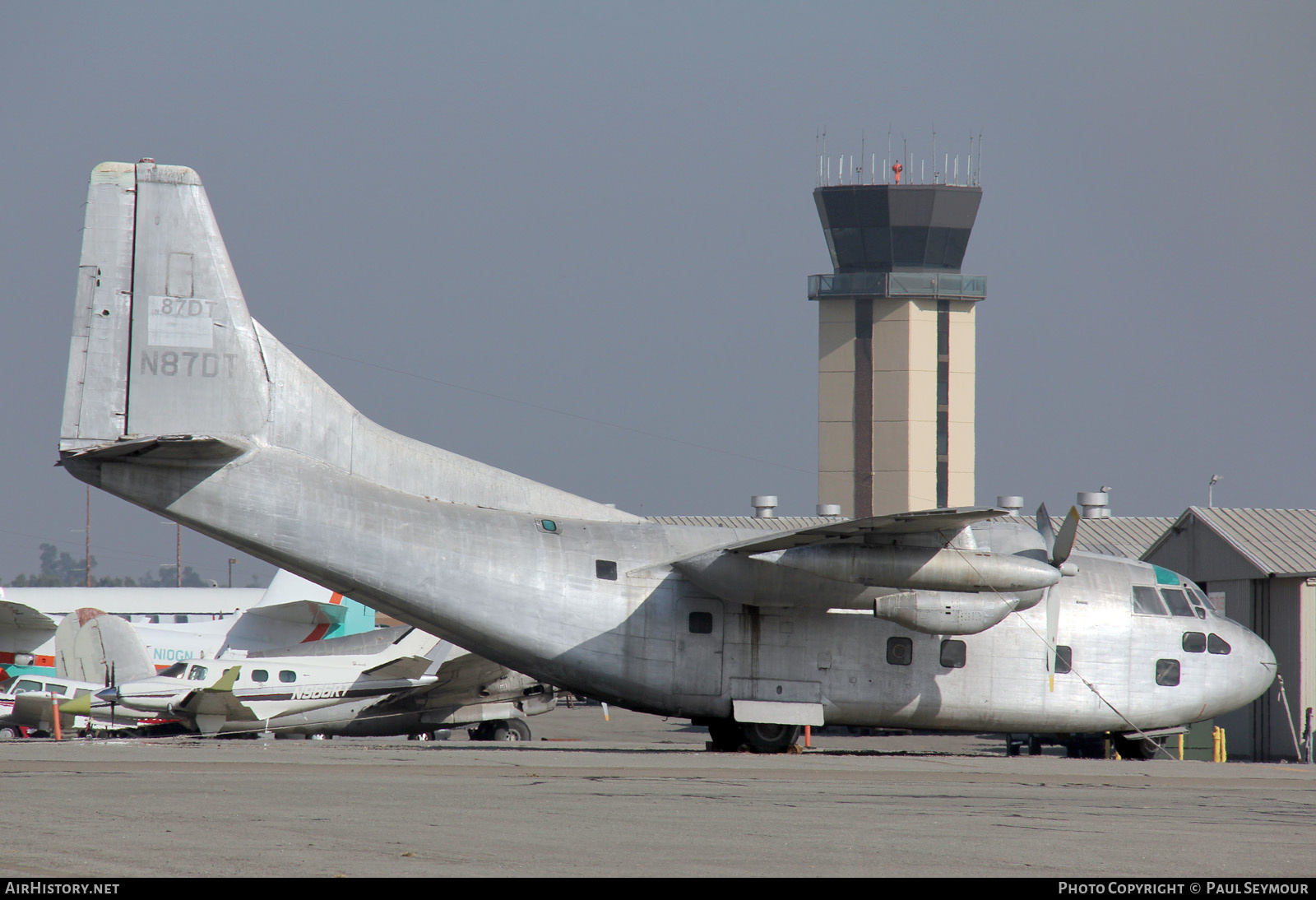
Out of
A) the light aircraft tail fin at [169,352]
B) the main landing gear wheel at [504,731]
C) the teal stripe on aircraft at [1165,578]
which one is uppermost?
the light aircraft tail fin at [169,352]

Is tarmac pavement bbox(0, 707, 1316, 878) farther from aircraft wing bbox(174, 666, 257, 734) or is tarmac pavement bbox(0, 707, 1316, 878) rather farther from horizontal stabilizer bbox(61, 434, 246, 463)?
aircraft wing bbox(174, 666, 257, 734)

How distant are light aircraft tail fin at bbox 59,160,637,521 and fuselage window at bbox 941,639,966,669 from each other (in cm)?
867


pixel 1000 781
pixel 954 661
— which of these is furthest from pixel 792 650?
pixel 1000 781

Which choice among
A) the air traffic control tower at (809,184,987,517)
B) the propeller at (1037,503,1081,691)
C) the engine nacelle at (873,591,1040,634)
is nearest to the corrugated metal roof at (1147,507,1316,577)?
the propeller at (1037,503,1081,691)

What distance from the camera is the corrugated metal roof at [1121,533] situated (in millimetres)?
45594

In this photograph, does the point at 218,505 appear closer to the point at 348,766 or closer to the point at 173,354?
the point at 173,354

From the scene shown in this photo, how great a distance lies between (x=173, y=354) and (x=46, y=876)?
10014mm

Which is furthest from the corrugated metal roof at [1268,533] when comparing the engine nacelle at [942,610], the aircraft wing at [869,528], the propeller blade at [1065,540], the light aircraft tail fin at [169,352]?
the light aircraft tail fin at [169,352]

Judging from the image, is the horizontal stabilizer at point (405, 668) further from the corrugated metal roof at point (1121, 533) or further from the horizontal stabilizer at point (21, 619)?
the corrugated metal roof at point (1121, 533)

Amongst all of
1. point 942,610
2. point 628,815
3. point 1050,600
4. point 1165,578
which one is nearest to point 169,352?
point 628,815

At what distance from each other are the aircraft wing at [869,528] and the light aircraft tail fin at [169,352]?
5.65 metres

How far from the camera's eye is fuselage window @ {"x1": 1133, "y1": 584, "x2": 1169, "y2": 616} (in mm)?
19594

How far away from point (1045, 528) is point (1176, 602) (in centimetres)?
271

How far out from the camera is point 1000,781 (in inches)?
598
